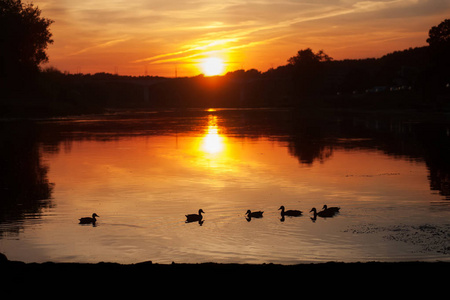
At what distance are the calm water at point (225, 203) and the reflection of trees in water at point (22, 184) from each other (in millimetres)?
58

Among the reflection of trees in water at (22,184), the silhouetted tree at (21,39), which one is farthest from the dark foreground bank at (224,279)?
the silhouetted tree at (21,39)

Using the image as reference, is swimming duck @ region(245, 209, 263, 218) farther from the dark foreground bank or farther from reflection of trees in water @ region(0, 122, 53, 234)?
reflection of trees in water @ region(0, 122, 53, 234)

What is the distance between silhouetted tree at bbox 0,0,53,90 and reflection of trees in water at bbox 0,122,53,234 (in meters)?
73.4

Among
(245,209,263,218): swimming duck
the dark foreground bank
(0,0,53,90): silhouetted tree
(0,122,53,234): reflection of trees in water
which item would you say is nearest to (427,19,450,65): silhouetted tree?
(0,0,53,90): silhouetted tree

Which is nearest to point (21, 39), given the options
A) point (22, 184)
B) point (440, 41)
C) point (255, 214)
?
point (440, 41)

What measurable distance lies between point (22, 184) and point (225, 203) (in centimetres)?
1109

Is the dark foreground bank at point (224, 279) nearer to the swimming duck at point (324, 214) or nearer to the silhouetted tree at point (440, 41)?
the swimming duck at point (324, 214)

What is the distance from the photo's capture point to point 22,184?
29.2 m

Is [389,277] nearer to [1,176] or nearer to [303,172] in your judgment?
[303,172]

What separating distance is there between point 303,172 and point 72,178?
1191 cm

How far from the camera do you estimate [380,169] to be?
3344cm

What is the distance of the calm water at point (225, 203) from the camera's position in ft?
54.1

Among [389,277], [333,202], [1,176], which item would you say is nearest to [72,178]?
[1,176]

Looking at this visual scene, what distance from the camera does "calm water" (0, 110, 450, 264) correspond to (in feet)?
54.1
